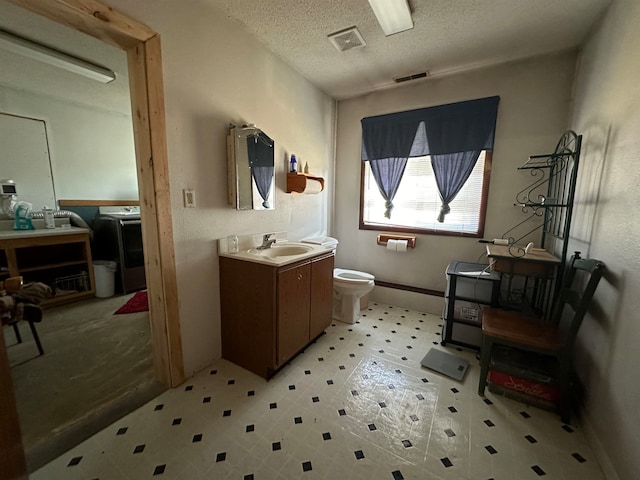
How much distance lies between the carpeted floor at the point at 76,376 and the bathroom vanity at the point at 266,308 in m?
0.59

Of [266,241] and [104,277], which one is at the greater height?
[266,241]

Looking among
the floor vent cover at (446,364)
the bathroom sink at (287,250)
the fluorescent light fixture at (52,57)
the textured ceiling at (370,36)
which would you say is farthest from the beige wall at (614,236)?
the fluorescent light fixture at (52,57)

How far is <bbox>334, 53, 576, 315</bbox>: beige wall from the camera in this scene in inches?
86.5

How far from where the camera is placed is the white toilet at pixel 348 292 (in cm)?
250

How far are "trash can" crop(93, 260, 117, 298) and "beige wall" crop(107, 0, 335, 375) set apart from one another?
2.12 m

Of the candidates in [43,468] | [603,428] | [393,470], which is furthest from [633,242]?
[43,468]

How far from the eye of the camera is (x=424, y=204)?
9.28 ft

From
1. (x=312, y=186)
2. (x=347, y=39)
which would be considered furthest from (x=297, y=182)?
(x=347, y=39)

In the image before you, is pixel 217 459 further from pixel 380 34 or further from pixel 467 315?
pixel 380 34

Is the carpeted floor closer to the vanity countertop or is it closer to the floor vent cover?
the vanity countertop

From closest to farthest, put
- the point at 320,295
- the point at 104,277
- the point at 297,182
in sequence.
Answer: the point at 320,295
the point at 297,182
the point at 104,277

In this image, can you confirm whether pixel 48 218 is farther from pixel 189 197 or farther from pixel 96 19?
pixel 96 19

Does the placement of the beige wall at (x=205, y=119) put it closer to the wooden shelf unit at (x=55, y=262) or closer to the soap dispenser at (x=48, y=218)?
the wooden shelf unit at (x=55, y=262)

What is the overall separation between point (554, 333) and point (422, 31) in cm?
227
